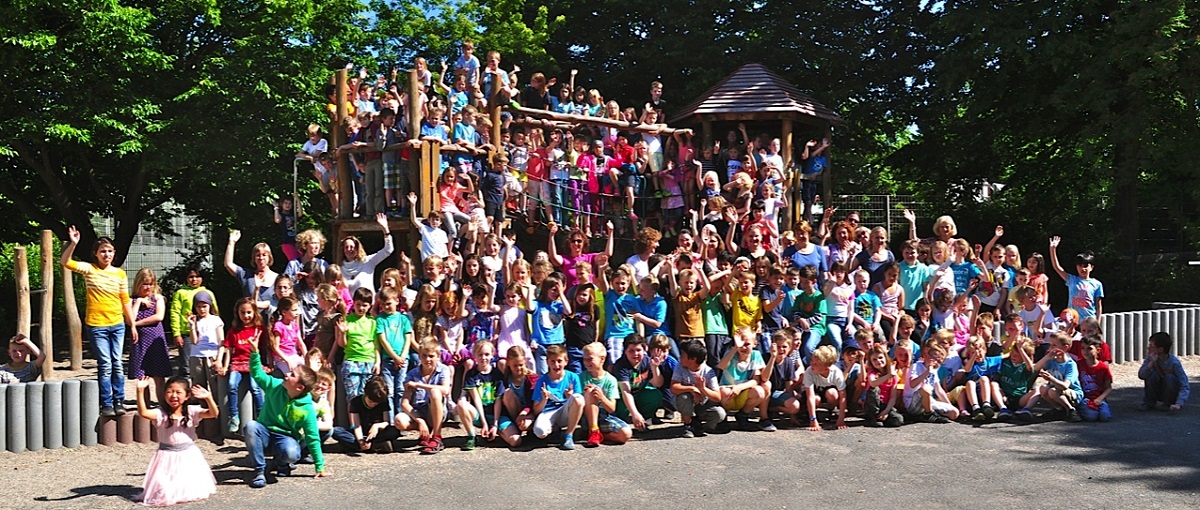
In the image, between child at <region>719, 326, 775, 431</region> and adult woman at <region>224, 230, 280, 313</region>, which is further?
adult woman at <region>224, 230, 280, 313</region>

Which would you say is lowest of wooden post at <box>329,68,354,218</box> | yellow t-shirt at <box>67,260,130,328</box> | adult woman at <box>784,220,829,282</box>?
yellow t-shirt at <box>67,260,130,328</box>

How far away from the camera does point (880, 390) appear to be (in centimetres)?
1082

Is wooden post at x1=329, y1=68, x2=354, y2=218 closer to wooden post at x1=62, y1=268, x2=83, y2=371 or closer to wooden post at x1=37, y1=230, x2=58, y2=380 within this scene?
wooden post at x1=37, y1=230, x2=58, y2=380

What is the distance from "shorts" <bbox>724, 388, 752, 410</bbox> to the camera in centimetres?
1044

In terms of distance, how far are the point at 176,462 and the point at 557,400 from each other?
3.17 m

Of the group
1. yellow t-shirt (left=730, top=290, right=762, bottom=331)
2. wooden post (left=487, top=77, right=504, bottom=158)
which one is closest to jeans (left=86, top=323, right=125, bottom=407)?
→ yellow t-shirt (left=730, top=290, right=762, bottom=331)

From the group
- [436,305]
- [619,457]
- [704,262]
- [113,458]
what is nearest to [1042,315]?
[704,262]

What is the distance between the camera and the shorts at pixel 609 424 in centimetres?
988

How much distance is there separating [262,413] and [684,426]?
3.71 m

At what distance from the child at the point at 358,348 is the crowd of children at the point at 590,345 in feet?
0.05

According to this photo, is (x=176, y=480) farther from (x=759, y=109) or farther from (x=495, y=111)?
(x=759, y=109)

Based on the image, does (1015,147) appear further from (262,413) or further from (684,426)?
(262,413)

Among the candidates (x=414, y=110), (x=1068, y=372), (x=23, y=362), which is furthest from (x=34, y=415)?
(x=1068, y=372)

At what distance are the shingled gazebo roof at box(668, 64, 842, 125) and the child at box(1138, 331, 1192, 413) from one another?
7.23 m
